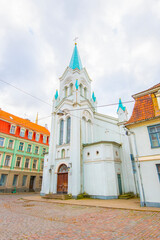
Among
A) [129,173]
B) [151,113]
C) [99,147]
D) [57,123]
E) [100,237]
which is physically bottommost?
[100,237]

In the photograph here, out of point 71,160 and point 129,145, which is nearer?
point 71,160

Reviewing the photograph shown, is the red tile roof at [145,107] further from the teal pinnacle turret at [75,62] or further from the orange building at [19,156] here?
the orange building at [19,156]

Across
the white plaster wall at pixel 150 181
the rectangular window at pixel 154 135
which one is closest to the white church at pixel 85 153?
the white plaster wall at pixel 150 181

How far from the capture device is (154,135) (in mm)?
11211

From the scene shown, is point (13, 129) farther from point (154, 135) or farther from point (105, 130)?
point (154, 135)

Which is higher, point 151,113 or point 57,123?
point 57,123

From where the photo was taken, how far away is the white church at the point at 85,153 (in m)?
17.1

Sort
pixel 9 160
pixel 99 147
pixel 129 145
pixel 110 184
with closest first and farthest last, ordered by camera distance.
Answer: pixel 110 184, pixel 99 147, pixel 129 145, pixel 9 160

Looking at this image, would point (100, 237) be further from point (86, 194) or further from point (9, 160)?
point (9, 160)

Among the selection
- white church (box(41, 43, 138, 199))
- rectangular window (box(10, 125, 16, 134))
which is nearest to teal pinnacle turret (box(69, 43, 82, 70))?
white church (box(41, 43, 138, 199))

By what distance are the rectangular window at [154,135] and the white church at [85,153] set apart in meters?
7.33

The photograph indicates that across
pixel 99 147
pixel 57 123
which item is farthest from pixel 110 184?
pixel 57 123

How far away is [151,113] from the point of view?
1161cm

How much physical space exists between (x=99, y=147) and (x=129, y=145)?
488 centimetres
